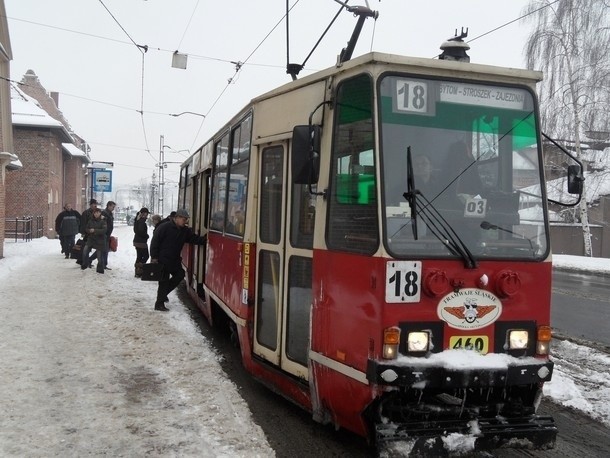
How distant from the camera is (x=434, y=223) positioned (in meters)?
3.94

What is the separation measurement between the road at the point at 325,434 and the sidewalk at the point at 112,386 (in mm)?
162

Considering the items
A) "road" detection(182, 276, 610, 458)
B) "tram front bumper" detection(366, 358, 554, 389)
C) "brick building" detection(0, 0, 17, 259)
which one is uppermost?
"brick building" detection(0, 0, 17, 259)

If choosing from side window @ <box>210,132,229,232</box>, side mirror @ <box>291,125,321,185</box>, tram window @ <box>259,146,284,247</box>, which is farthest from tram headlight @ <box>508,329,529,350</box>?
side window @ <box>210,132,229,232</box>

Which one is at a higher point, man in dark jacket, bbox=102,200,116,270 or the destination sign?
the destination sign

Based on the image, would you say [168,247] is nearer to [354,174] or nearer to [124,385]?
[124,385]

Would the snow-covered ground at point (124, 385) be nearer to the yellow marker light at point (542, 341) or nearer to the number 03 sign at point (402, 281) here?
the number 03 sign at point (402, 281)

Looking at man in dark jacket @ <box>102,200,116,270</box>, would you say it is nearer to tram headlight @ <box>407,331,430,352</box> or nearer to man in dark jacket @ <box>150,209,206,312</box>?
man in dark jacket @ <box>150,209,206,312</box>

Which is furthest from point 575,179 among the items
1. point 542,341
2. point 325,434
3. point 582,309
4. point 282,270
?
point 582,309

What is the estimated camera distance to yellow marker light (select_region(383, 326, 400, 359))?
370cm

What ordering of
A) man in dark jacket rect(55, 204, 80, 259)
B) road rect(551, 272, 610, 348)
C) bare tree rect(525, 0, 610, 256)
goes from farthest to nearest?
bare tree rect(525, 0, 610, 256) < man in dark jacket rect(55, 204, 80, 259) < road rect(551, 272, 610, 348)

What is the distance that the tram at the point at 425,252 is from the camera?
3.79m

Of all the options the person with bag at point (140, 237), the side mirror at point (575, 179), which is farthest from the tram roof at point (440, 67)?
the person with bag at point (140, 237)

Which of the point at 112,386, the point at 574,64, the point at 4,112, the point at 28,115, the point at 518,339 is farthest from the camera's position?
the point at 28,115

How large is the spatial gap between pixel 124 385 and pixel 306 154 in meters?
3.22
